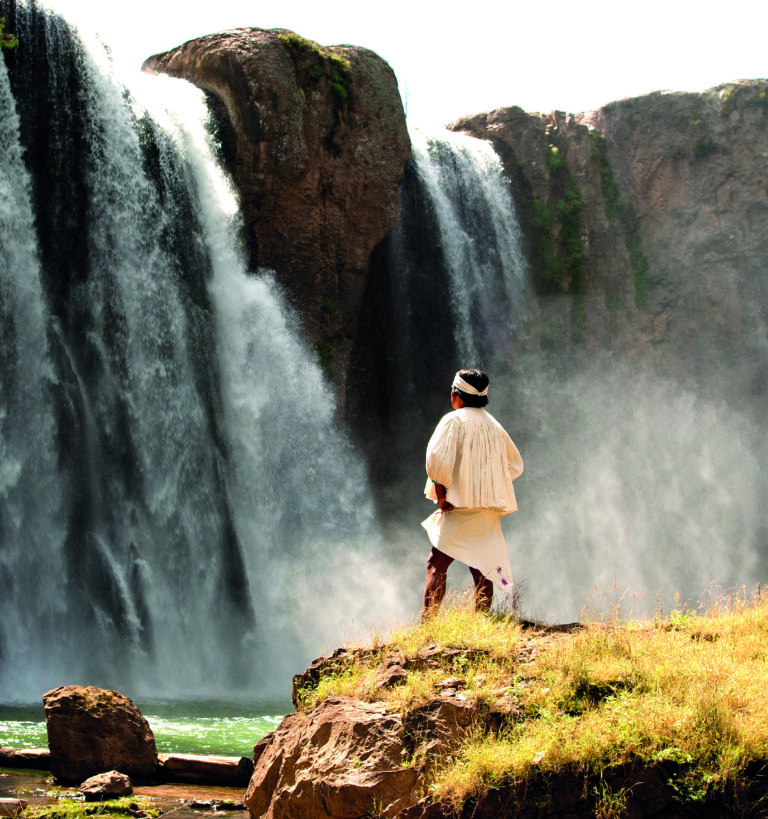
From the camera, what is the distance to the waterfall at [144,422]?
13.9 metres

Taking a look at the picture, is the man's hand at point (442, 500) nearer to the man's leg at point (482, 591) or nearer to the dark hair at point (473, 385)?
the man's leg at point (482, 591)

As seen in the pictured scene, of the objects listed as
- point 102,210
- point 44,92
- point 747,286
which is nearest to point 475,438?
point 102,210

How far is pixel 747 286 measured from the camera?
25.5 meters

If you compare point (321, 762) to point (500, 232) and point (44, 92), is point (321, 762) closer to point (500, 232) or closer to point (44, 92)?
point (44, 92)

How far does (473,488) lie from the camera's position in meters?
6.34

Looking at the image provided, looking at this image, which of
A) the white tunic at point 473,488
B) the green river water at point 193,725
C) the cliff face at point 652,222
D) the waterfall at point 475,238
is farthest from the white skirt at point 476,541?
the cliff face at point 652,222

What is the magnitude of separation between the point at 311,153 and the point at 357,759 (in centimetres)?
1554

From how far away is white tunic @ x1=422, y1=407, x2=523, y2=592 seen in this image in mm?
6328

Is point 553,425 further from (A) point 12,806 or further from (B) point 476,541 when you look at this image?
(A) point 12,806

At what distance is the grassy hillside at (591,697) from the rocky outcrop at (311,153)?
1352 cm

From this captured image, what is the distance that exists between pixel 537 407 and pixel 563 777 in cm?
2000

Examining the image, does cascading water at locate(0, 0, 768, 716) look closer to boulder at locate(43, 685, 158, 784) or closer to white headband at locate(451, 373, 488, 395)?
boulder at locate(43, 685, 158, 784)

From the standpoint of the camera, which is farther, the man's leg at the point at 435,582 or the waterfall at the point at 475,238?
the waterfall at the point at 475,238

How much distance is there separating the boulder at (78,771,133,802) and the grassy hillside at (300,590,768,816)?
1921mm
